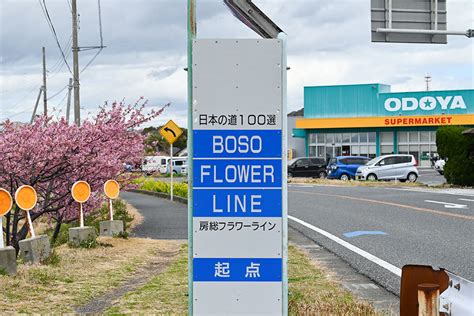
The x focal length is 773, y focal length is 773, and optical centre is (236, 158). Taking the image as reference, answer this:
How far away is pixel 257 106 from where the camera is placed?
5.52m

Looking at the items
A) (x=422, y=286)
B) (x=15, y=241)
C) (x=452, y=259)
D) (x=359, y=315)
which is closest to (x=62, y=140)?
(x=15, y=241)

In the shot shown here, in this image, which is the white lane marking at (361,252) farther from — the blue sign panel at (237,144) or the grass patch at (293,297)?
the blue sign panel at (237,144)

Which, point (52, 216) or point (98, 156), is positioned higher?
point (98, 156)

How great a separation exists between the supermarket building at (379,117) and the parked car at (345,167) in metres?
20.1

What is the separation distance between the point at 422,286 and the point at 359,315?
149cm

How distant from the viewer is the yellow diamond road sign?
27.3 meters

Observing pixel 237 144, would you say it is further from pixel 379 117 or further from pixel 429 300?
pixel 379 117

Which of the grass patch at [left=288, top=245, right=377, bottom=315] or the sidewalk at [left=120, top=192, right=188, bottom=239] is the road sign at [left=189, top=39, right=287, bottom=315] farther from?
the sidewalk at [left=120, top=192, right=188, bottom=239]

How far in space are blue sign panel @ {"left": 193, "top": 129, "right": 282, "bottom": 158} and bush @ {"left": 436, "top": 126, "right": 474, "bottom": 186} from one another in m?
27.8

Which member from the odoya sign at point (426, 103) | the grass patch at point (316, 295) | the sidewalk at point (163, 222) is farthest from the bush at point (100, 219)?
the odoya sign at point (426, 103)

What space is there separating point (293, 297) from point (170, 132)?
810 inches

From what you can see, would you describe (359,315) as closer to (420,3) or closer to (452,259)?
(452,259)

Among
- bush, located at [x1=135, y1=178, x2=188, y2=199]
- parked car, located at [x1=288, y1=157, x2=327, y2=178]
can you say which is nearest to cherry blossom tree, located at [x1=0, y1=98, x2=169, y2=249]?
bush, located at [x1=135, y1=178, x2=188, y2=199]

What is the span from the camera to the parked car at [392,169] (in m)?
42.1
